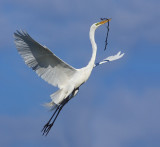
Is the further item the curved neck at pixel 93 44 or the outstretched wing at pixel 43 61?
the curved neck at pixel 93 44

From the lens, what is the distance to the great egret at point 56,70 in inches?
900

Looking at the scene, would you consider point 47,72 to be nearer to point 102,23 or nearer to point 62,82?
point 62,82

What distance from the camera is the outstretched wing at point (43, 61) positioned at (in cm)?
2256

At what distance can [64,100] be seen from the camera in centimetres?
2425

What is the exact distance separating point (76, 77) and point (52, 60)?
1.27 metres

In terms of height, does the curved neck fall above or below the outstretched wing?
above

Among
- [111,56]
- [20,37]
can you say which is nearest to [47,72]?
[20,37]

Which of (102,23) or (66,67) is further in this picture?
(102,23)

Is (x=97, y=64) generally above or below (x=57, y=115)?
above

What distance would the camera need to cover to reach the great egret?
75.0 ft

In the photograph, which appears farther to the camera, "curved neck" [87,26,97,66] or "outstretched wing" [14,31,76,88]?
"curved neck" [87,26,97,66]

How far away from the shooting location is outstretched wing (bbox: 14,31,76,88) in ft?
74.0

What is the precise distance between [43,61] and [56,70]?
806 mm

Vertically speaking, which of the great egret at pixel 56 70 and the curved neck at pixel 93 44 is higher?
the curved neck at pixel 93 44
